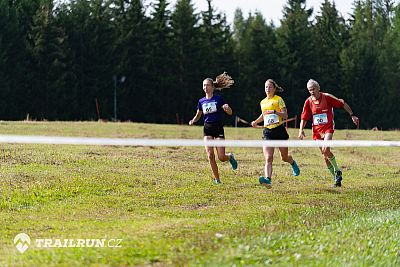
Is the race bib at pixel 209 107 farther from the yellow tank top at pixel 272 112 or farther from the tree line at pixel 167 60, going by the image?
the tree line at pixel 167 60

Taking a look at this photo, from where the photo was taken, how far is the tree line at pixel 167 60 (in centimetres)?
6141

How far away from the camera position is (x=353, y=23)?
282ft

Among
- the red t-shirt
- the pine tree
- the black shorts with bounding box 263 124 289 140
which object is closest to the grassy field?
the black shorts with bounding box 263 124 289 140

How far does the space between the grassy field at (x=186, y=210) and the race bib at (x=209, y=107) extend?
1.47 m

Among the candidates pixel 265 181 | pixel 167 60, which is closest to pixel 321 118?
pixel 265 181

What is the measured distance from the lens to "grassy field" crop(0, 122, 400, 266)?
8.46 meters

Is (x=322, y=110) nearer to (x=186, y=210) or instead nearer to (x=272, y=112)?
(x=272, y=112)

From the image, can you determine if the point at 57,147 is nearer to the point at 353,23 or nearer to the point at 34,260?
the point at 34,260

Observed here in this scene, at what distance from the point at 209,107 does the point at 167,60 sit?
5388cm

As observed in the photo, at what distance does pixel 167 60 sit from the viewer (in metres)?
68.9

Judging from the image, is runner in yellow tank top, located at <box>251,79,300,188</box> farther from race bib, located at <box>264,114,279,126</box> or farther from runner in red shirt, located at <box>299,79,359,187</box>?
runner in red shirt, located at <box>299,79,359,187</box>

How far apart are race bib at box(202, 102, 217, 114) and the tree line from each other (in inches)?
1612

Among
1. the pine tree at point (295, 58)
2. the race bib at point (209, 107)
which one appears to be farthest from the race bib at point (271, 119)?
the pine tree at point (295, 58)

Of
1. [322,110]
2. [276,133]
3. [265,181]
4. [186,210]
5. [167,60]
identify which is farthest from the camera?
[167,60]
